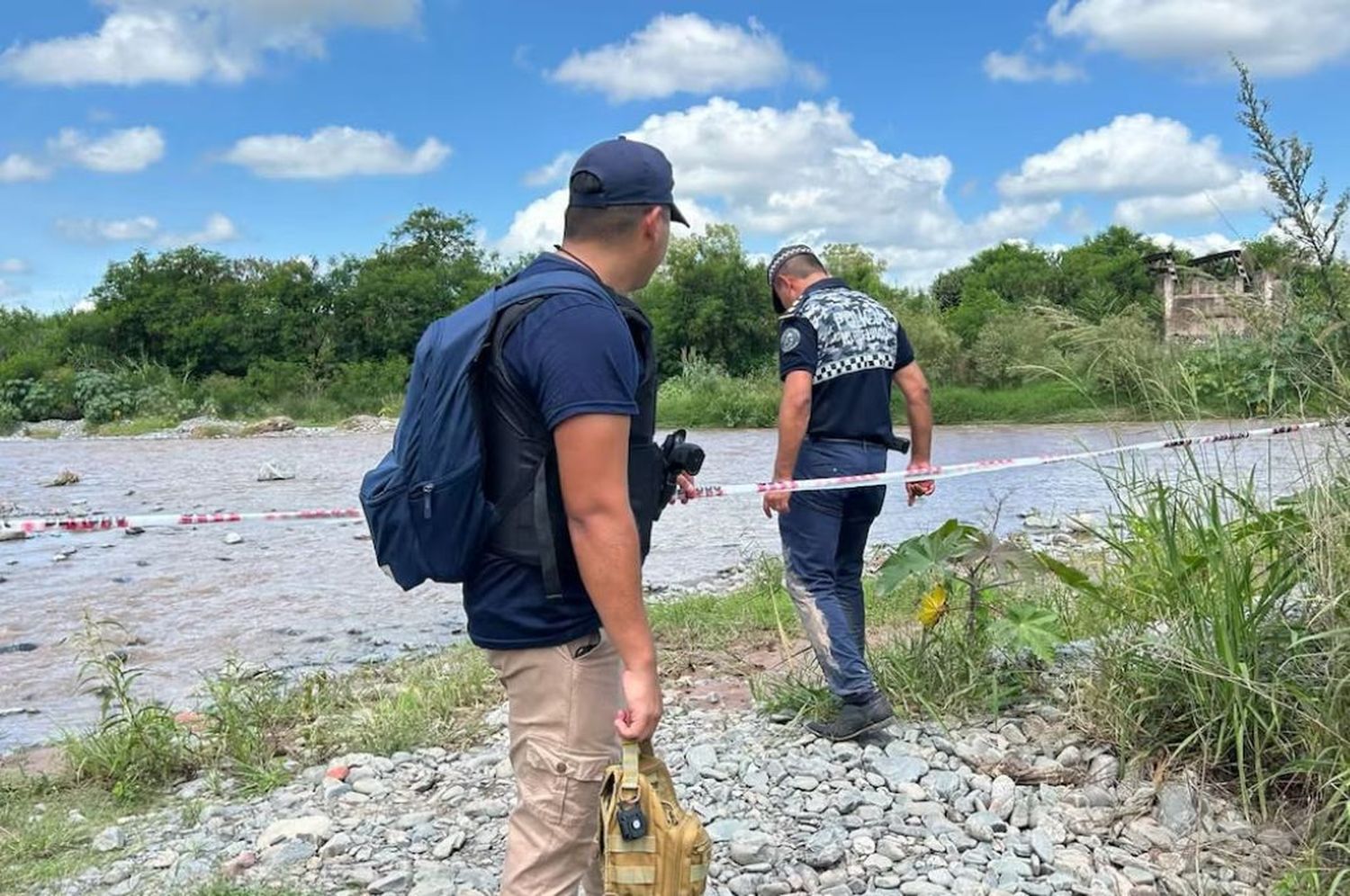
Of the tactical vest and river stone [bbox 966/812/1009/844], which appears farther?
river stone [bbox 966/812/1009/844]

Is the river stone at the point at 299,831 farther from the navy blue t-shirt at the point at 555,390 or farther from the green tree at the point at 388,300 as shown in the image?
the green tree at the point at 388,300

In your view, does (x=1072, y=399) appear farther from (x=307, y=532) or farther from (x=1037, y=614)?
(x=307, y=532)

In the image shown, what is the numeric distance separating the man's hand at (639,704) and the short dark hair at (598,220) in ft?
2.92

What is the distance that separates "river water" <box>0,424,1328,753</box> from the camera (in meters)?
6.71

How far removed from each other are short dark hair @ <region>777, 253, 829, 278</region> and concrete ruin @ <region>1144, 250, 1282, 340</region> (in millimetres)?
1305

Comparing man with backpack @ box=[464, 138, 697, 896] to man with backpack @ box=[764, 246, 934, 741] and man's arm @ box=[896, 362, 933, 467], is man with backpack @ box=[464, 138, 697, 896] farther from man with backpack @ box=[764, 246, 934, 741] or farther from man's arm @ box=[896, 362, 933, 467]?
man's arm @ box=[896, 362, 933, 467]

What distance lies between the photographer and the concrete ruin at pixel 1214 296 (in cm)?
345

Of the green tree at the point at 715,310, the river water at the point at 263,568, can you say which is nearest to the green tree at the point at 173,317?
the green tree at the point at 715,310

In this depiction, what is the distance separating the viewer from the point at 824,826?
3.39 m

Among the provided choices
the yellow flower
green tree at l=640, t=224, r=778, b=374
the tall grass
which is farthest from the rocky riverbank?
green tree at l=640, t=224, r=778, b=374

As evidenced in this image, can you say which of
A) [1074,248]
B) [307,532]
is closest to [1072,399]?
[307,532]

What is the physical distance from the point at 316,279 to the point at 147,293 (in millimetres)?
6589

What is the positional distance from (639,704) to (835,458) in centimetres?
217

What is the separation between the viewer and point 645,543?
2.32 meters
